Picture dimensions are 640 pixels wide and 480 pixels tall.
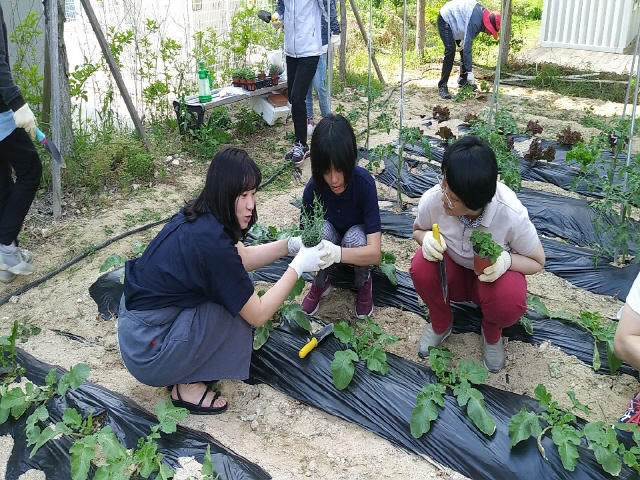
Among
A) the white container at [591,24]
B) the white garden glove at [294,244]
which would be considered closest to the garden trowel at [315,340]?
the white garden glove at [294,244]

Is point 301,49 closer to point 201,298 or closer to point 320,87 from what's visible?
point 320,87

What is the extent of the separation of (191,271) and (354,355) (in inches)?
28.1

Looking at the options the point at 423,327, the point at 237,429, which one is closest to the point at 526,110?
the point at 423,327

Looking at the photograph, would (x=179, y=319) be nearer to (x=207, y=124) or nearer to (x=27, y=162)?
(x=27, y=162)

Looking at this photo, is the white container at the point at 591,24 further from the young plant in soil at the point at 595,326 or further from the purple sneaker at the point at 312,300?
the purple sneaker at the point at 312,300

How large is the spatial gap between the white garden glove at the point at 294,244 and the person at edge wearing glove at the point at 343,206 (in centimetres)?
11

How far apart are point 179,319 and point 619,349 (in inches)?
59.5

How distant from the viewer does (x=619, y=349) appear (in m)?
2.05

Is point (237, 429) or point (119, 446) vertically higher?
point (119, 446)

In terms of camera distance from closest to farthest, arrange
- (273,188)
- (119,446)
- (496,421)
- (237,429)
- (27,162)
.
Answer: (119,446) → (496,421) → (237,429) → (27,162) → (273,188)

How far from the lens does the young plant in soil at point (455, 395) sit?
2094mm

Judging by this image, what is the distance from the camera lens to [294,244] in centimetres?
258

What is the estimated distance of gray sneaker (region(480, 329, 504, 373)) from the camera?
2.55 metres

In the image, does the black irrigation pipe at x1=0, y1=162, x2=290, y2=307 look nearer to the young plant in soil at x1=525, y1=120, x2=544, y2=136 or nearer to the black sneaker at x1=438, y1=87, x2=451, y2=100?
the young plant in soil at x1=525, y1=120, x2=544, y2=136
